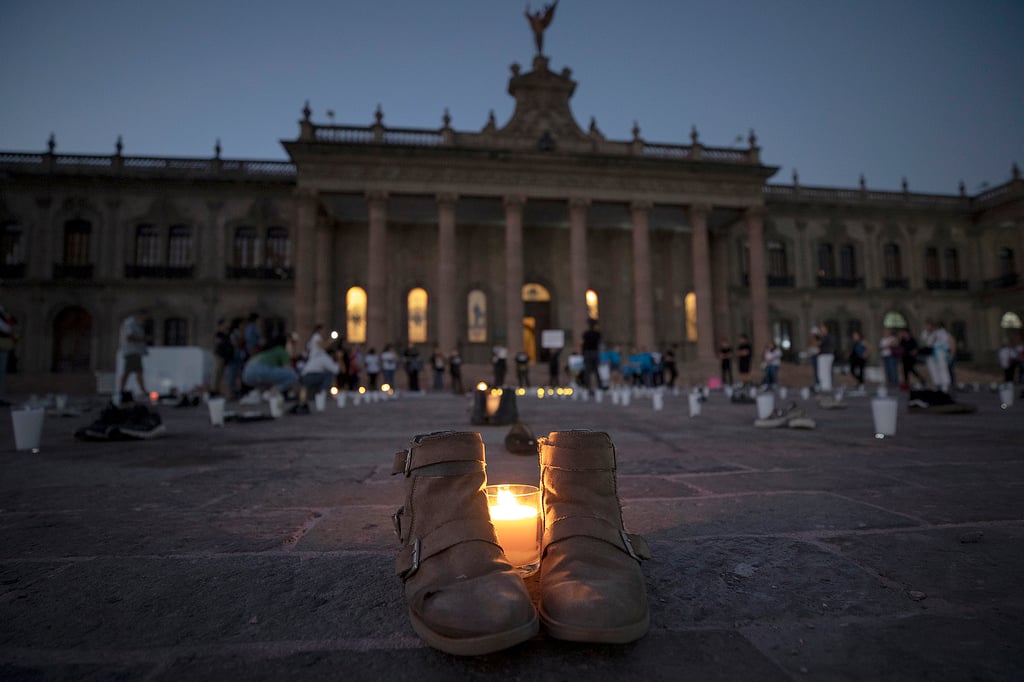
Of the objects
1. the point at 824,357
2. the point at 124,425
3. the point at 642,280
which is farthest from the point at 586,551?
the point at 642,280

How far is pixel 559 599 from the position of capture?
113cm

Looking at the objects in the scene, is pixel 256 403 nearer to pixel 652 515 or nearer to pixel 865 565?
pixel 652 515

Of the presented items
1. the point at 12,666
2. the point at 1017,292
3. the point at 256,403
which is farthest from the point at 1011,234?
the point at 12,666

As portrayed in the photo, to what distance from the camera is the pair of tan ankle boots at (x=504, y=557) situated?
1.08m

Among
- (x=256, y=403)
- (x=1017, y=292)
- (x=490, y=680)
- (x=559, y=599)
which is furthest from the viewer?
(x=1017, y=292)

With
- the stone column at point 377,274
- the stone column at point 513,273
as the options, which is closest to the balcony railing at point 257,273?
the stone column at point 377,274

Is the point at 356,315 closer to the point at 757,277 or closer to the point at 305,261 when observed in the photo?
the point at 305,261

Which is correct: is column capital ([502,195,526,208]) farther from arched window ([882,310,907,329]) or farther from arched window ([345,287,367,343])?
arched window ([882,310,907,329])

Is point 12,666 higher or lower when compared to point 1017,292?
lower

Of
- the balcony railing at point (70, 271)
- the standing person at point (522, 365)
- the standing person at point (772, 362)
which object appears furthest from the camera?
the balcony railing at point (70, 271)

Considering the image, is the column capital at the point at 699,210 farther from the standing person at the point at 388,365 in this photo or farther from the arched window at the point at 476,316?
the standing person at the point at 388,365

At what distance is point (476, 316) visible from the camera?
25.8 metres

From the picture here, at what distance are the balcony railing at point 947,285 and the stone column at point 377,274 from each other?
3111 cm

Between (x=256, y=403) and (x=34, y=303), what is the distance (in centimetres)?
2339
